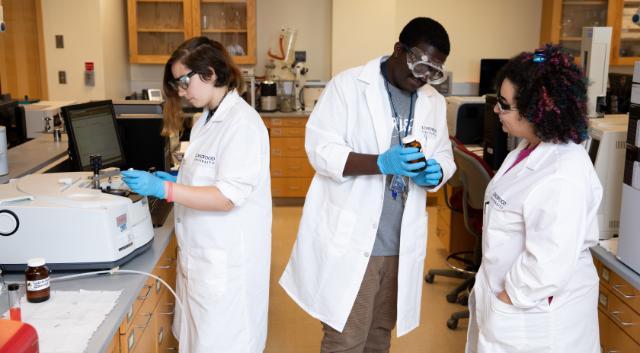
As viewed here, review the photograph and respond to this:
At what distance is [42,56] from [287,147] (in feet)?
6.78

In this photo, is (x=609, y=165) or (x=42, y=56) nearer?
(x=609, y=165)

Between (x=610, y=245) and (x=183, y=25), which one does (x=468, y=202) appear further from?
(x=183, y=25)

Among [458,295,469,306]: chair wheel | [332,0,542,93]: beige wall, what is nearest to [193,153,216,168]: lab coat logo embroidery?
[458,295,469,306]: chair wheel

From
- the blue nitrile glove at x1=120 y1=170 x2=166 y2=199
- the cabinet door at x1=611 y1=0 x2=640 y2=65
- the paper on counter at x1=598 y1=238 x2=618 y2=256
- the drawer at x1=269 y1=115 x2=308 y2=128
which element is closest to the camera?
the blue nitrile glove at x1=120 y1=170 x2=166 y2=199

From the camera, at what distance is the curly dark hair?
1611 mm

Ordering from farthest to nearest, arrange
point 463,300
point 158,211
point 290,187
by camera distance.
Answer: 1. point 290,187
2. point 463,300
3. point 158,211

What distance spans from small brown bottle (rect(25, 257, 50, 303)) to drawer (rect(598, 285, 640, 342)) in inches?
66.6

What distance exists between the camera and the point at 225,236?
1.95 meters

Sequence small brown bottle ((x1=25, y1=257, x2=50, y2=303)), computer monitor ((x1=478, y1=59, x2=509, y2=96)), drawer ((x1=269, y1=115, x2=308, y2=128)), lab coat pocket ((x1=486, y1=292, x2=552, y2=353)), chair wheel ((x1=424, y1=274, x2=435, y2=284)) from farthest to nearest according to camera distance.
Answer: computer monitor ((x1=478, y1=59, x2=509, y2=96))
drawer ((x1=269, y1=115, x2=308, y2=128))
chair wheel ((x1=424, y1=274, x2=435, y2=284))
lab coat pocket ((x1=486, y1=292, x2=552, y2=353))
small brown bottle ((x1=25, y1=257, x2=50, y2=303))

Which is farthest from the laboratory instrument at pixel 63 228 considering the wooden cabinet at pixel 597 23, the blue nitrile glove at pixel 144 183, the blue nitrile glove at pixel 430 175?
the wooden cabinet at pixel 597 23

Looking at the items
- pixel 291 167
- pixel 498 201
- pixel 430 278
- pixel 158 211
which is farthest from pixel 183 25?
pixel 498 201

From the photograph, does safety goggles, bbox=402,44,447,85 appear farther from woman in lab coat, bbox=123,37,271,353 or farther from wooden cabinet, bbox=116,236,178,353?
wooden cabinet, bbox=116,236,178,353

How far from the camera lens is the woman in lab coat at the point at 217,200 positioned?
1.86 m

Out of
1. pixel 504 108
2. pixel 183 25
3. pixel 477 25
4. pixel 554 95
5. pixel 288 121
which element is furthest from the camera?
pixel 477 25
